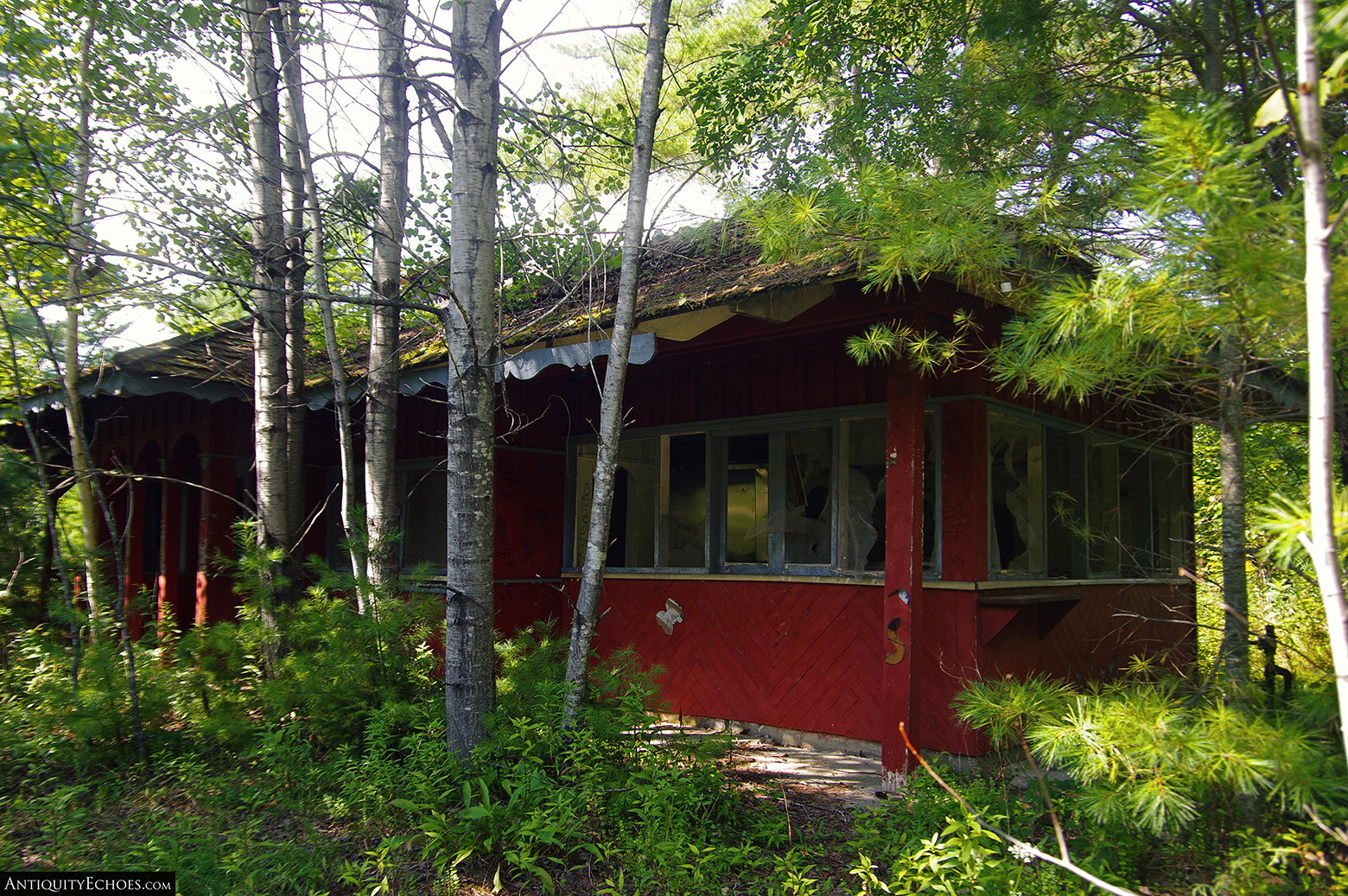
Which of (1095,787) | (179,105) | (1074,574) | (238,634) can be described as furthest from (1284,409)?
(179,105)

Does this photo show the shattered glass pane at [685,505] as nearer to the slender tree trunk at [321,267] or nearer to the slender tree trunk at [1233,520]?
the slender tree trunk at [321,267]

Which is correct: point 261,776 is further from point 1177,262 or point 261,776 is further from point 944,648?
point 1177,262

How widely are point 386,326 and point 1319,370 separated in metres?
5.39

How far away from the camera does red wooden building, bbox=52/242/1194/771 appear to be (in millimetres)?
5117

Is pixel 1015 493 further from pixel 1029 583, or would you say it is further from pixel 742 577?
pixel 742 577

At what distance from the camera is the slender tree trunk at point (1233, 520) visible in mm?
2979

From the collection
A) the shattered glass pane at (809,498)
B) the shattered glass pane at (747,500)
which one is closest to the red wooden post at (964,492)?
the shattered glass pane at (809,498)

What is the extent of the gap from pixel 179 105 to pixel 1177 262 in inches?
332

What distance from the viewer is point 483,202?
15.1 feet

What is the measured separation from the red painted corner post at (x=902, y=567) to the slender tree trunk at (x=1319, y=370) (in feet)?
10.8

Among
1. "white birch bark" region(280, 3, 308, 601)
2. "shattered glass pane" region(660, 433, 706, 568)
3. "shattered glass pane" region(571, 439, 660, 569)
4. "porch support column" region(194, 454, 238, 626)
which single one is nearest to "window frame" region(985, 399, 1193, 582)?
"shattered glass pane" region(660, 433, 706, 568)

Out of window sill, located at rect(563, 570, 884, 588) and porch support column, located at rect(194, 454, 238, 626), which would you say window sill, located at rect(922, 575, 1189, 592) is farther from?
porch support column, located at rect(194, 454, 238, 626)

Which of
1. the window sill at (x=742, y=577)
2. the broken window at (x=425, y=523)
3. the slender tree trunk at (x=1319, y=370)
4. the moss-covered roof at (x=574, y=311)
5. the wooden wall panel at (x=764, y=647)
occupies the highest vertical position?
the moss-covered roof at (x=574, y=311)

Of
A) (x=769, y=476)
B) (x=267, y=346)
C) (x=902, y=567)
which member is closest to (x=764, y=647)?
(x=769, y=476)
